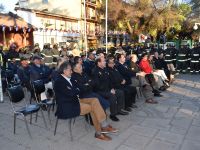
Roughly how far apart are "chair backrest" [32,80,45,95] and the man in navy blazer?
1.67 metres

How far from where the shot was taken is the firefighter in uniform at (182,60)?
13.3 metres

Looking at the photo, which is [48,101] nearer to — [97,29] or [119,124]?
[119,124]

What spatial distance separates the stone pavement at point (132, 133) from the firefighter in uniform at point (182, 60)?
6.59m

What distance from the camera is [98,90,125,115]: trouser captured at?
5788 mm

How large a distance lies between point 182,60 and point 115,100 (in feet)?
27.6

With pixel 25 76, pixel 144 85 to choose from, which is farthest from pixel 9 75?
pixel 144 85

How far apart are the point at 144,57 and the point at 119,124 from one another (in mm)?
3328

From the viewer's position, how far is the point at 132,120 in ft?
19.6

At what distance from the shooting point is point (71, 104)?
4.75 metres

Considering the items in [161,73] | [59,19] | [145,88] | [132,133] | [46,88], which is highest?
[59,19]

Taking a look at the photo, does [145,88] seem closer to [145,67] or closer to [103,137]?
[145,67]

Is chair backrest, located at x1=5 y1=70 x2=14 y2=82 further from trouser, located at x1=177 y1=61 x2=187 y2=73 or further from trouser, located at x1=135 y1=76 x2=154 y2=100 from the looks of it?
trouser, located at x1=177 y1=61 x2=187 y2=73

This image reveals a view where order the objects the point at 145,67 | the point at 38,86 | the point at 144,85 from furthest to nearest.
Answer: the point at 145,67 → the point at 144,85 → the point at 38,86

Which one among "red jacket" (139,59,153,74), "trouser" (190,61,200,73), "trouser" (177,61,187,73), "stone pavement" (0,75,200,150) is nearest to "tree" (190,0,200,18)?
"trouser" (177,61,187,73)
